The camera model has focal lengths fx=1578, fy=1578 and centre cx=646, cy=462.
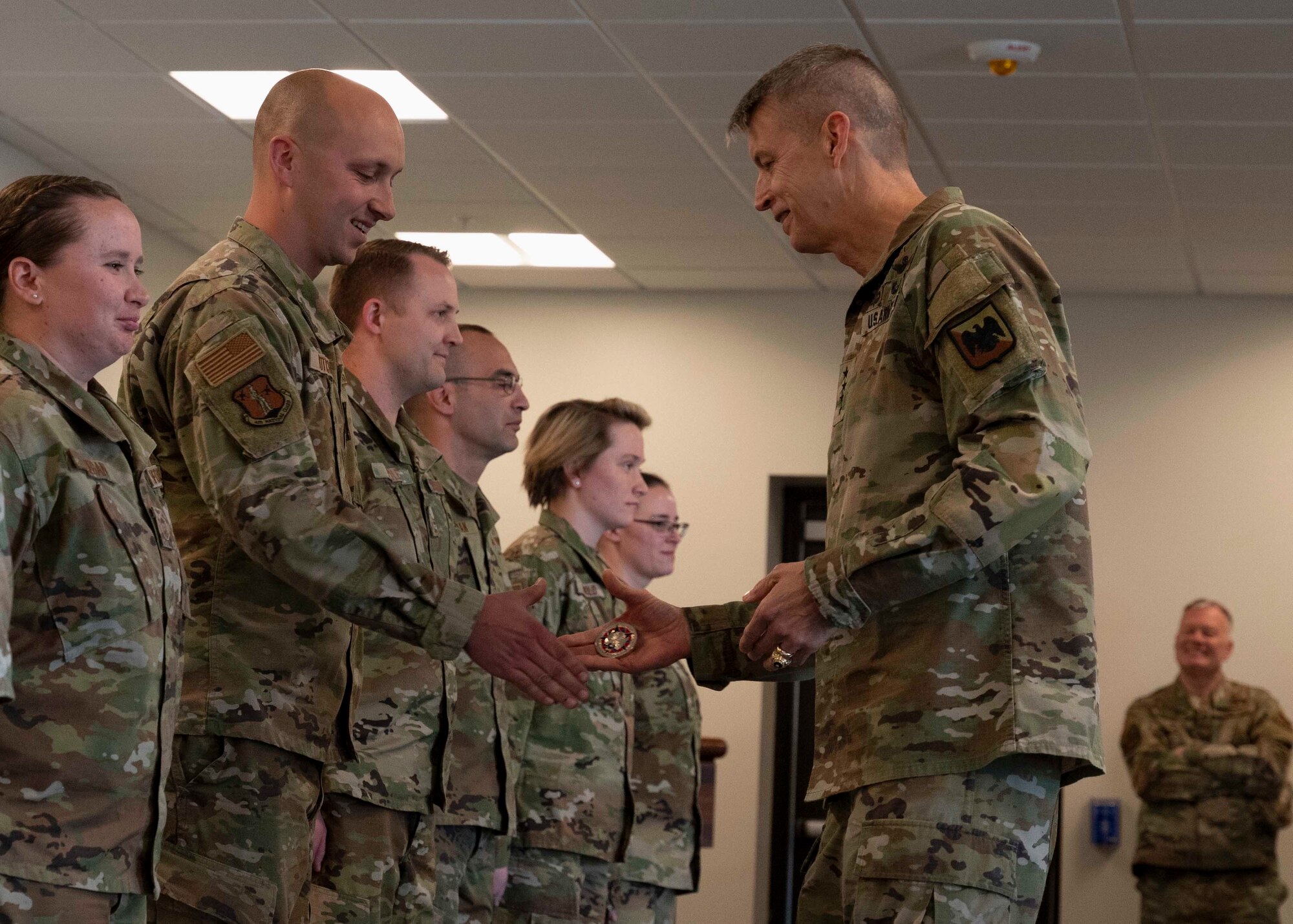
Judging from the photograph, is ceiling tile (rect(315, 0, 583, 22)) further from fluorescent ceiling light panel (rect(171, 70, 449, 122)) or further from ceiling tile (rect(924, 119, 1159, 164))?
ceiling tile (rect(924, 119, 1159, 164))

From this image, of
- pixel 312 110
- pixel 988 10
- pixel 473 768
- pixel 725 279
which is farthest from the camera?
pixel 725 279

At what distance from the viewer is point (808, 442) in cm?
827

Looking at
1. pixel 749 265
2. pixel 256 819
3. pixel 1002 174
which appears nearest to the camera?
pixel 256 819

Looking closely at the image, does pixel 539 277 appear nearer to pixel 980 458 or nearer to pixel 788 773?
pixel 788 773

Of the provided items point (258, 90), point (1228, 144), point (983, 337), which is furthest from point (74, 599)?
point (1228, 144)

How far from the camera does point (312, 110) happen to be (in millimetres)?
2701

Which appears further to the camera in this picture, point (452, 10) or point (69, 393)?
point (452, 10)

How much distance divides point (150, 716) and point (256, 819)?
32cm

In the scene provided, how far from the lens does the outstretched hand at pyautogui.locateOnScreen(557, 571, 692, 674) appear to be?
7.80ft

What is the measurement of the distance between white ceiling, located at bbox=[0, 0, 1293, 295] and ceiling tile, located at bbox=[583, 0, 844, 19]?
11 millimetres

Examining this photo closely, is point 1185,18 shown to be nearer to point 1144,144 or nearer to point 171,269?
point 1144,144

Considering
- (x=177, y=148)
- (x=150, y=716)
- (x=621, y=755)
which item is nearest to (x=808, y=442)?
(x=177, y=148)

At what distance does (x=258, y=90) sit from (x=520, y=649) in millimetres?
3754

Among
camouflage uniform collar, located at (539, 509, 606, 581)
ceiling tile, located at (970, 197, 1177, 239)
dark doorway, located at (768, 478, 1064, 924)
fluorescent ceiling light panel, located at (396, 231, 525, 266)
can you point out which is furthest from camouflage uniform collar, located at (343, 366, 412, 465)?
dark doorway, located at (768, 478, 1064, 924)
